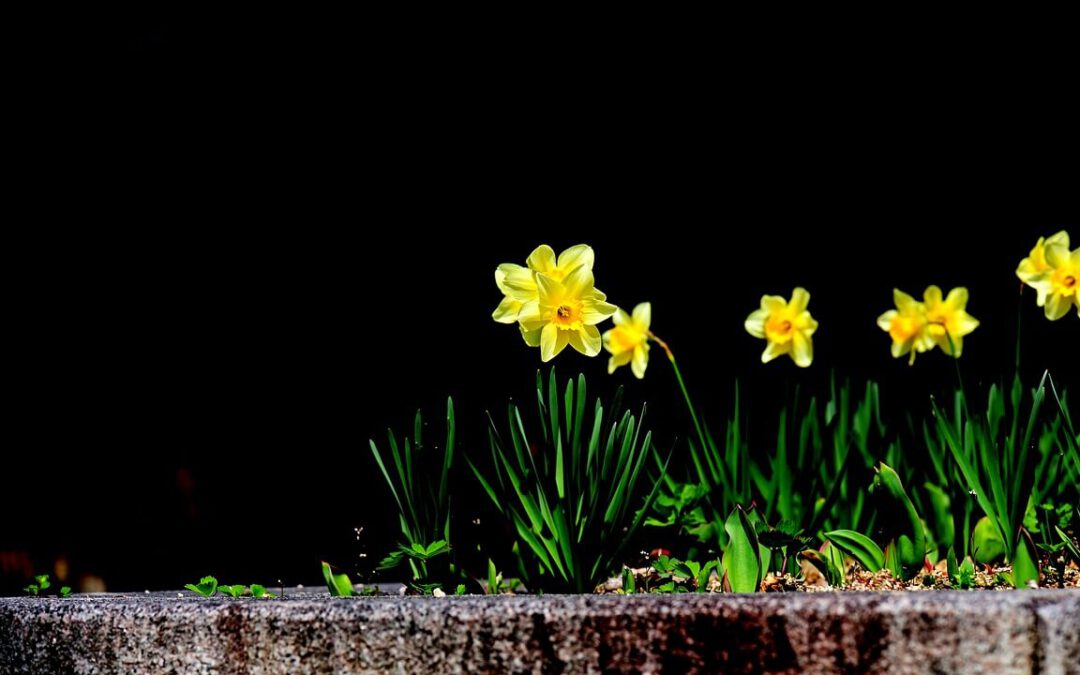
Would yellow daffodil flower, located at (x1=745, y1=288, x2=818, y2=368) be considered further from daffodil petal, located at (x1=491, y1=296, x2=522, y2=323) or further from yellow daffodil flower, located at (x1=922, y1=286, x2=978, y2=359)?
daffodil petal, located at (x1=491, y1=296, x2=522, y2=323)

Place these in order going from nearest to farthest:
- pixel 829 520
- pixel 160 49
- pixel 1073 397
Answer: pixel 829 520 < pixel 1073 397 < pixel 160 49

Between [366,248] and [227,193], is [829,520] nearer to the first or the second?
[366,248]

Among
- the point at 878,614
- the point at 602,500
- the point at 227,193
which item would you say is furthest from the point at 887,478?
the point at 227,193

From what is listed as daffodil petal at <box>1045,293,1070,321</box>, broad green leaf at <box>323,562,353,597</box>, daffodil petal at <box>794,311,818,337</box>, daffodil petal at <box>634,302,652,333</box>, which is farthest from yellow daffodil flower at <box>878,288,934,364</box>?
broad green leaf at <box>323,562,353,597</box>

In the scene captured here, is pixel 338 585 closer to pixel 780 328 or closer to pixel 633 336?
pixel 633 336

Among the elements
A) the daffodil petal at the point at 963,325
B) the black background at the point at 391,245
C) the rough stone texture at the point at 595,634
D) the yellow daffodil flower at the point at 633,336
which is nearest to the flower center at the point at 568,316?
the rough stone texture at the point at 595,634

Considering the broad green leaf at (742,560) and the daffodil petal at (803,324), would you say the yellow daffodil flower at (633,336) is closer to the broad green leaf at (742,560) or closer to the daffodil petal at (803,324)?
the daffodil petal at (803,324)
